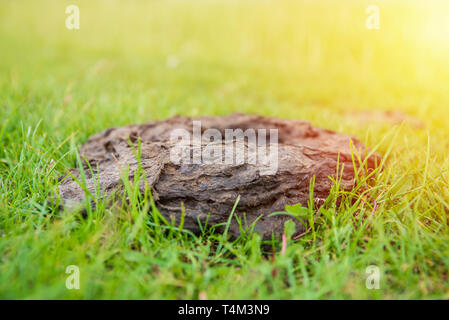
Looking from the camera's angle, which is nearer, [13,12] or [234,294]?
[234,294]

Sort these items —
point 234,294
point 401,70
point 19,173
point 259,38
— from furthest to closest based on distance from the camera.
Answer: point 259,38 → point 401,70 → point 19,173 → point 234,294

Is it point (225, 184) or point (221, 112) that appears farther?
point (221, 112)

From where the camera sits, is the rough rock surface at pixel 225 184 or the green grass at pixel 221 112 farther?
the rough rock surface at pixel 225 184

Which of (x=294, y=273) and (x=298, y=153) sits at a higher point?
(x=298, y=153)

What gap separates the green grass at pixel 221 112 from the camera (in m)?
1.67

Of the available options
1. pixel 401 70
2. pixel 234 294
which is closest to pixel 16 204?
pixel 234 294

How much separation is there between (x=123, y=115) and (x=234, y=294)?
8.20 ft

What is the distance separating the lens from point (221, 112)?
14.0 ft

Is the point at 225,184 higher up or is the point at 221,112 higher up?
the point at 221,112

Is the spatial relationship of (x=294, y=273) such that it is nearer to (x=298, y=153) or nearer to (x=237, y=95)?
(x=298, y=153)

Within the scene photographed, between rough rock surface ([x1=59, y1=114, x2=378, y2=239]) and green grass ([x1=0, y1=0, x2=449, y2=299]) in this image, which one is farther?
rough rock surface ([x1=59, y1=114, x2=378, y2=239])

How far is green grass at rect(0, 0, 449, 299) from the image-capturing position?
167 cm

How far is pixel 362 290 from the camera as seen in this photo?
1611 mm

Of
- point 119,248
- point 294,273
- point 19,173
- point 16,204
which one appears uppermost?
point 19,173
